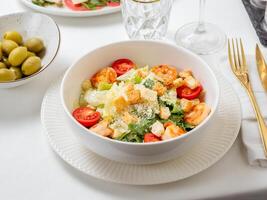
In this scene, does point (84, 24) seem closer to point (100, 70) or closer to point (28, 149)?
point (100, 70)

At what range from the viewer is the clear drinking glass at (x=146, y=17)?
1187 mm

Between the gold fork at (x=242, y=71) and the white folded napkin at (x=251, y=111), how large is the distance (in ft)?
0.04

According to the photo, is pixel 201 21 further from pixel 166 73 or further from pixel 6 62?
pixel 6 62

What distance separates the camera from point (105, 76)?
105cm

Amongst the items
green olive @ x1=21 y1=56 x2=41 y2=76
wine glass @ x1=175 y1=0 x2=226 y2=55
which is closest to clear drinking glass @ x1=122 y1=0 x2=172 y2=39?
wine glass @ x1=175 y1=0 x2=226 y2=55

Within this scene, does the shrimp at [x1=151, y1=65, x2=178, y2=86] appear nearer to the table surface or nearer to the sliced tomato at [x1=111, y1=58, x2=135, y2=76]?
the sliced tomato at [x1=111, y1=58, x2=135, y2=76]

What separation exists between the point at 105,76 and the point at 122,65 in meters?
0.06

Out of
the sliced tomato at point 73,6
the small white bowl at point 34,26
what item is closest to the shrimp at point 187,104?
the small white bowl at point 34,26

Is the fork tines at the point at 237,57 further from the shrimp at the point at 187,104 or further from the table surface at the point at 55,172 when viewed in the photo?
the shrimp at the point at 187,104

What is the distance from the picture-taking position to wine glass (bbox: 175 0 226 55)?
1.21 meters

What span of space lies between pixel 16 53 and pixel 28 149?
0.24 m

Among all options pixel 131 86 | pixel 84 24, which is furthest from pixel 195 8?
pixel 131 86

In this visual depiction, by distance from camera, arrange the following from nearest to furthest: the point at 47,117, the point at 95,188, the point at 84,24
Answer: the point at 95,188 → the point at 47,117 → the point at 84,24

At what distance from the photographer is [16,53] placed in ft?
3.56
